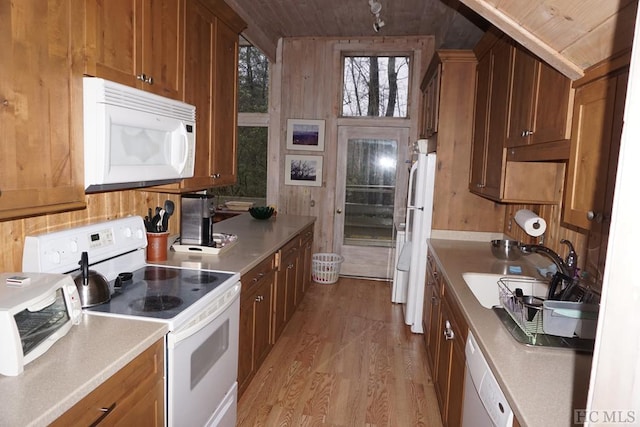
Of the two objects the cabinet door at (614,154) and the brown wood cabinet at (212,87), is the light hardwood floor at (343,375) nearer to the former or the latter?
the brown wood cabinet at (212,87)

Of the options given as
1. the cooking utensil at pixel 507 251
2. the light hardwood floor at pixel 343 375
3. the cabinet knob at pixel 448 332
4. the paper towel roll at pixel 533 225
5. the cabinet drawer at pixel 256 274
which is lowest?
the light hardwood floor at pixel 343 375

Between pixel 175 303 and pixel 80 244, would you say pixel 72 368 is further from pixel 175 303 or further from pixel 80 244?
pixel 80 244

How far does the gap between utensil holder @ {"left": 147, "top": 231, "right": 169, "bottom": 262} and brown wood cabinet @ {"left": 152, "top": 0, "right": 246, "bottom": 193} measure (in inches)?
10.8

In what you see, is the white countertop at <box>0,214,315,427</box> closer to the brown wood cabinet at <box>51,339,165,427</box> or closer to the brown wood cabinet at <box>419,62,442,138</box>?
the brown wood cabinet at <box>51,339,165,427</box>

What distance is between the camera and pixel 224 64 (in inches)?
112

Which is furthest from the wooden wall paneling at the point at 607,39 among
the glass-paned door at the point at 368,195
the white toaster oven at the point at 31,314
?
the glass-paned door at the point at 368,195

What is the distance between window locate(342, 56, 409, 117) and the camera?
18.1ft

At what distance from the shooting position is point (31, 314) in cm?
128

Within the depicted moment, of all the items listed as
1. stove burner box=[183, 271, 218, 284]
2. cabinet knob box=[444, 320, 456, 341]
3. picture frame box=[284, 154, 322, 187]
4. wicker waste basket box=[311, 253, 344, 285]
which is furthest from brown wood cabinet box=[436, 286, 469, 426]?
picture frame box=[284, 154, 322, 187]

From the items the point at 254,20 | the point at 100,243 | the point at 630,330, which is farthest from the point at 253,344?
the point at 254,20

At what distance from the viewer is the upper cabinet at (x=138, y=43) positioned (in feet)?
5.38

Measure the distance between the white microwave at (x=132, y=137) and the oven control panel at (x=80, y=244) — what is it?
28cm

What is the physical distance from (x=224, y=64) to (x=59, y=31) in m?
1.45

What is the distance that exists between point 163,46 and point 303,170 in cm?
365
